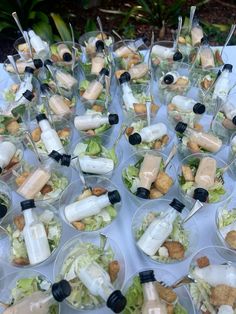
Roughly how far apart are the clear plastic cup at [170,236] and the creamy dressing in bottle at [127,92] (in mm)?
510

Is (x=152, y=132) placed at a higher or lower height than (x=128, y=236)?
higher

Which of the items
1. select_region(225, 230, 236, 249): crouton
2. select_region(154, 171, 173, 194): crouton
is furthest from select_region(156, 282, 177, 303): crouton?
select_region(154, 171, 173, 194): crouton

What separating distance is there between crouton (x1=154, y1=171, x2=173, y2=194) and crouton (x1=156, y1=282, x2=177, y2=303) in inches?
13.6

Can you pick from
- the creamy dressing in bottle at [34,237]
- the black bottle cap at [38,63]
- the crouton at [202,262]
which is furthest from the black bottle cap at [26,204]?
the black bottle cap at [38,63]

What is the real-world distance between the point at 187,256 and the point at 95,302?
31 centimetres

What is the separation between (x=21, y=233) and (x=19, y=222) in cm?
3

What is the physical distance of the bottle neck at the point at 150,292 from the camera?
3.03ft

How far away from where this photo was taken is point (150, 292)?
0.93 metres

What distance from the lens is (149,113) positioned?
1409mm

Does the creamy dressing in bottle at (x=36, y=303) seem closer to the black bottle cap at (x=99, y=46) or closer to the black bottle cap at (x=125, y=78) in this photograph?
the black bottle cap at (x=125, y=78)

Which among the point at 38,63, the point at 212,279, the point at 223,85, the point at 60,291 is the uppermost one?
the point at 38,63

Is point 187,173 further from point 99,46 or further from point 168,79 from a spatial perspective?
point 99,46

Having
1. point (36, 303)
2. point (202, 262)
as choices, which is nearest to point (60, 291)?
point (36, 303)

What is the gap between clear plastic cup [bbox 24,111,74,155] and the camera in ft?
4.46
